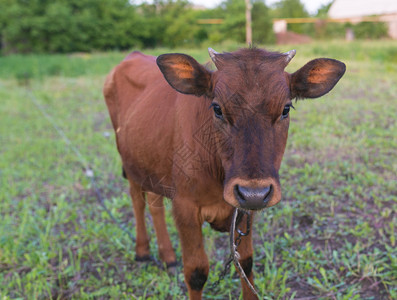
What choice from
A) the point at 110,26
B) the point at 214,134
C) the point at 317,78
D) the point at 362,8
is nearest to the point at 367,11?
the point at 362,8

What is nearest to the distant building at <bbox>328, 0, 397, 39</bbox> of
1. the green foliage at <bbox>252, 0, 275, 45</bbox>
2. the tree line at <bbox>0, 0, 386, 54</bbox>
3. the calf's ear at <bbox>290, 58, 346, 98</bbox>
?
the tree line at <bbox>0, 0, 386, 54</bbox>

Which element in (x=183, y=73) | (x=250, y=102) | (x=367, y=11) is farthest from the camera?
(x=367, y=11)

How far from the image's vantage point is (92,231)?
3.58 m

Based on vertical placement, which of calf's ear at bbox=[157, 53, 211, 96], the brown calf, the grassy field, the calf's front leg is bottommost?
the grassy field

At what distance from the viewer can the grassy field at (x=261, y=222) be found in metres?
2.82

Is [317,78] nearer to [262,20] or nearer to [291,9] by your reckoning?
[262,20]

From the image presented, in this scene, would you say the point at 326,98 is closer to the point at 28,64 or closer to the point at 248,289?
the point at 248,289

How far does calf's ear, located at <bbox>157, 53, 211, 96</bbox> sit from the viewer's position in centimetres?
203

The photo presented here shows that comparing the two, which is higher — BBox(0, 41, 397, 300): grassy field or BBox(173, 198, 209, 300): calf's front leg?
BBox(173, 198, 209, 300): calf's front leg

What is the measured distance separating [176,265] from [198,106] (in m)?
1.63

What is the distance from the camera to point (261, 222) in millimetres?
3523

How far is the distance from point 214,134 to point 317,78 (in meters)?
0.72

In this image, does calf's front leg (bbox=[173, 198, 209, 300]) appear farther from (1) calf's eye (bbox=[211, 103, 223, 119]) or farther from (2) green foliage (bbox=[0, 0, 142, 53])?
(2) green foliage (bbox=[0, 0, 142, 53])

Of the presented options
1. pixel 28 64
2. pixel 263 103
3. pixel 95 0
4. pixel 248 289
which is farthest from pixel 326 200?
pixel 95 0
